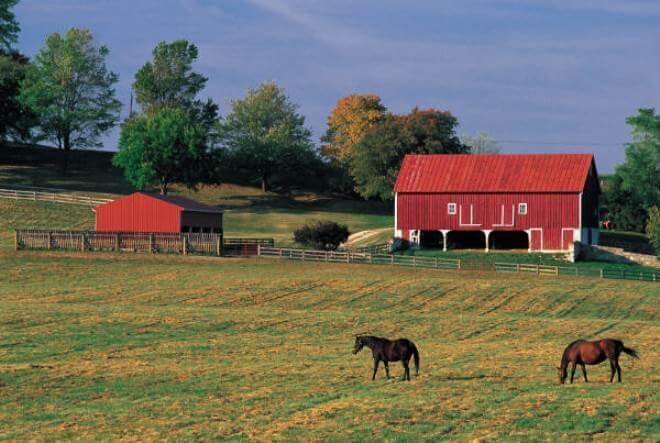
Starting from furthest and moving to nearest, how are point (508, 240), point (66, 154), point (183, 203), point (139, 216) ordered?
point (66, 154) < point (508, 240) < point (183, 203) < point (139, 216)

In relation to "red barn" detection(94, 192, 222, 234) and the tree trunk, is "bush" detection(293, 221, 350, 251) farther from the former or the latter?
the tree trunk

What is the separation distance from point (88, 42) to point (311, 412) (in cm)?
11095

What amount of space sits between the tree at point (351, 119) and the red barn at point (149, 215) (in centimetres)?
6618

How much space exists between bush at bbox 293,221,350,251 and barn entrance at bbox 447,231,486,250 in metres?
14.6

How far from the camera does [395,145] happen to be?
123062 mm

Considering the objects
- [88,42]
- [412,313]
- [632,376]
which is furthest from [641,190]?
[632,376]

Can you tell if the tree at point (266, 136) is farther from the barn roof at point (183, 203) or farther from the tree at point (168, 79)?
the barn roof at point (183, 203)

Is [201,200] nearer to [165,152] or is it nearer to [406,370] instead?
[165,152]

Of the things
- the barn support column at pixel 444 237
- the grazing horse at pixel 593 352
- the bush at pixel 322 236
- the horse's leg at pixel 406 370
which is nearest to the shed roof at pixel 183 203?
the bush at pixel 322 236

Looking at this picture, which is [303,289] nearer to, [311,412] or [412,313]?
[412,313]

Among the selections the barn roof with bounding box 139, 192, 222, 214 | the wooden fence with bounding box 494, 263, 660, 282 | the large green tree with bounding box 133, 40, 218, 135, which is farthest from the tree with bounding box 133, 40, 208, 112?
the wooden fence with bounding box 494, 263, 660, 282

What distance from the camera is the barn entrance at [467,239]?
97062 millimetres

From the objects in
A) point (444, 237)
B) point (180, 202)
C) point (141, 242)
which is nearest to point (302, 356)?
point (141, 242)

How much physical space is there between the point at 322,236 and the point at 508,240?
19.7 metres
